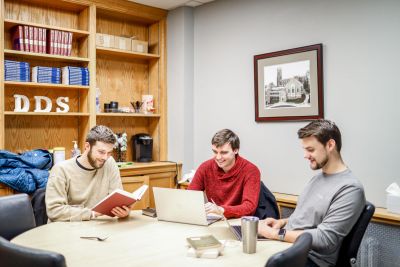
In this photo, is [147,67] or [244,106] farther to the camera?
[147,67]

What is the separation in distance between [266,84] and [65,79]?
1917 millimetres

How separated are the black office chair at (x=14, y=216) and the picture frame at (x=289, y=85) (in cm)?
220

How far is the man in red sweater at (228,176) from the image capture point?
8.22 feet

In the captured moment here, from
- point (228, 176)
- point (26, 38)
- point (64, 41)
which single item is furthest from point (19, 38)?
point (228, 176)

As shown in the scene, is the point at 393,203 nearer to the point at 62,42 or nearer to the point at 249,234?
the point at 249,234

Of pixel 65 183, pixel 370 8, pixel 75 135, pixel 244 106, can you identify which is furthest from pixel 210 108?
pixel 65 183

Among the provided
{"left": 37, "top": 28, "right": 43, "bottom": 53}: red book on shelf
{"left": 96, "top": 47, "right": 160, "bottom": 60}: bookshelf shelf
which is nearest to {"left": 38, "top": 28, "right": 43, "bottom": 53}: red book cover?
{"left": 37, "top": 28, "right": 43, "bottom": 53}: red book on shelf

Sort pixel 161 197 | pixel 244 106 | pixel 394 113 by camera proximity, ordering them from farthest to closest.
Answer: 1. pixel 244 106
2. pixel 394 113
3. pixel 161 197

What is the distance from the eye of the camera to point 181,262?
154cm

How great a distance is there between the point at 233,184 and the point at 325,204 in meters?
0.81

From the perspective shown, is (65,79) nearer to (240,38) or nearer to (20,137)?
(20,137)

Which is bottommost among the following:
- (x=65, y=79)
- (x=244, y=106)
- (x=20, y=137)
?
(x=20, y=137)

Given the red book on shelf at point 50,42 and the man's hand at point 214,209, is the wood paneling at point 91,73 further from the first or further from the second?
the man's hand at point 214,209

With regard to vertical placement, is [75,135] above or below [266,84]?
below
